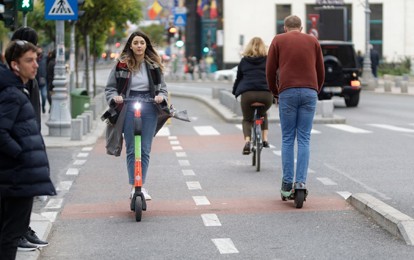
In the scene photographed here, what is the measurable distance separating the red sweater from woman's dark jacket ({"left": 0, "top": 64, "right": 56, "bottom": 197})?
13.8ft

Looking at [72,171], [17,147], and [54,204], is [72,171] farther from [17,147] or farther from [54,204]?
[17,147]

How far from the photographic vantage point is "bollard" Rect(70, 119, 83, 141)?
1816 cm

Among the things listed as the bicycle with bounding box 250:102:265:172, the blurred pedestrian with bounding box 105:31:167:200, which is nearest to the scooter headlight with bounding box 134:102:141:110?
the blurred pedestrian with bounding box 105:31:167:200

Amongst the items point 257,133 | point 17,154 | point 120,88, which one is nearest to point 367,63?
point 257,133

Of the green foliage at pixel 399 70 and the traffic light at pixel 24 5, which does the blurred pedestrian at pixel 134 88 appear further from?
the green foliage at pixel 399 70

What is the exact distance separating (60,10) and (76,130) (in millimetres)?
2255

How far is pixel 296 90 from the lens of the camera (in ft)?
31.8

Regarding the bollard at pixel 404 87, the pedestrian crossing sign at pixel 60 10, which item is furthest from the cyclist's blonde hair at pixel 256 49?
the bollard at pixel 404 87

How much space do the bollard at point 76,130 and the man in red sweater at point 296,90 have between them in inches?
347

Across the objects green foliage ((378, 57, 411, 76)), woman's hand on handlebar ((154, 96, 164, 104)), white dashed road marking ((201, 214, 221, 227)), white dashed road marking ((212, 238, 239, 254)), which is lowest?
white dashed road marking ((201, 214, 221, 227))

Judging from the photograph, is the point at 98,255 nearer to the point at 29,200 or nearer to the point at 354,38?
the point at 29,200

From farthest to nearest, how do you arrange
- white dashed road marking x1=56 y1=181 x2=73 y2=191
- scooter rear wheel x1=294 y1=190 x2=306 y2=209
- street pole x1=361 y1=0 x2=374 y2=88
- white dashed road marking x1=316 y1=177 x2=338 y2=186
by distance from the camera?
street pole x1=361 y1=0 x2=374 y2=88
white dashed road marking x1=316 y1=177 x2=338 y2=186
white dashed road marking x1=56 y1=181 x2=73 y2=191
scooter rear wheel x1=294 y1=190 x2=306 y2=209

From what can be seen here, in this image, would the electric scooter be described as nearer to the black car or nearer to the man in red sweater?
the man in red sweater

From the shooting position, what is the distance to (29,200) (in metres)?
5.98
